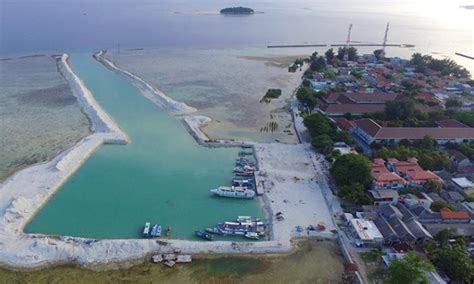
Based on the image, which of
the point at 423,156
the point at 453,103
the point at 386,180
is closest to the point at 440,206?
the point at 386,180

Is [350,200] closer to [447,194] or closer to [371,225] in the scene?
[371,225]

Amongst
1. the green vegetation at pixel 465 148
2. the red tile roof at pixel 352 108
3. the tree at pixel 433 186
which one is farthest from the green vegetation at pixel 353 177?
the red tile roof at pixel 352 108

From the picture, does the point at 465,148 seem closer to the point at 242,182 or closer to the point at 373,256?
the point at 373,256

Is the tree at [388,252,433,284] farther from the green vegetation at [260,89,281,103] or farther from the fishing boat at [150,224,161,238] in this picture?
the green vegetation at [260,89,281,103]

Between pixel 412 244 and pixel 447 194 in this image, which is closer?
pixel 412 244

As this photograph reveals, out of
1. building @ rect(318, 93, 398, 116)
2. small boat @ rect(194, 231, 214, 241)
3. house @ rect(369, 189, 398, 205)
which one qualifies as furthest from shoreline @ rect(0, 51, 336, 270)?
building @ rect(318, 93, 398, 116)

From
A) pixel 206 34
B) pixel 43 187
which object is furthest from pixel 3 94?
pixel 206 34
